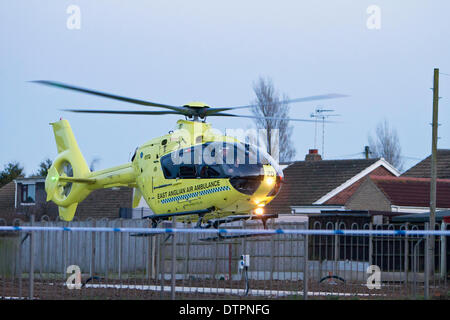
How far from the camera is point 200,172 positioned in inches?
834

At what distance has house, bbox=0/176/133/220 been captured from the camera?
47941 mm

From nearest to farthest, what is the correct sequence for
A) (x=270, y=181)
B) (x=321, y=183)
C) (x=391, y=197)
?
(x=270, y=181), (x=391, y=197), (x=321, y=183)

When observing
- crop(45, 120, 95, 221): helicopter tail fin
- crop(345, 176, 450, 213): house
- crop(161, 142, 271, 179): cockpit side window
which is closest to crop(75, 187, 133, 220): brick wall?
crop(345, 176, 450, 213): house

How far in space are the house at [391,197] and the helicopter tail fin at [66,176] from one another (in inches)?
576

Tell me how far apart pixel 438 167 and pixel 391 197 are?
14458 mm

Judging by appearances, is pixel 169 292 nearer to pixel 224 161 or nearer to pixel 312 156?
pixel 224 161

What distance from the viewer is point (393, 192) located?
121 ft

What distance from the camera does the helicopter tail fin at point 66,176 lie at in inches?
1040

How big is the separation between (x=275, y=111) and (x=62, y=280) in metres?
41.4

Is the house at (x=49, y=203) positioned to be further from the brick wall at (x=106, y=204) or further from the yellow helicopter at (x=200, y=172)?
the yellow helicopter at (x=200, y=172)

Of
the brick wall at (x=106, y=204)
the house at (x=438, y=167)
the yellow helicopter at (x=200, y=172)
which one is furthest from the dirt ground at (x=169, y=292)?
the house at (x=438, y=167)

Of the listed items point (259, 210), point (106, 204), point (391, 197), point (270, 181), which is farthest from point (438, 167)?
point (270, 181)
